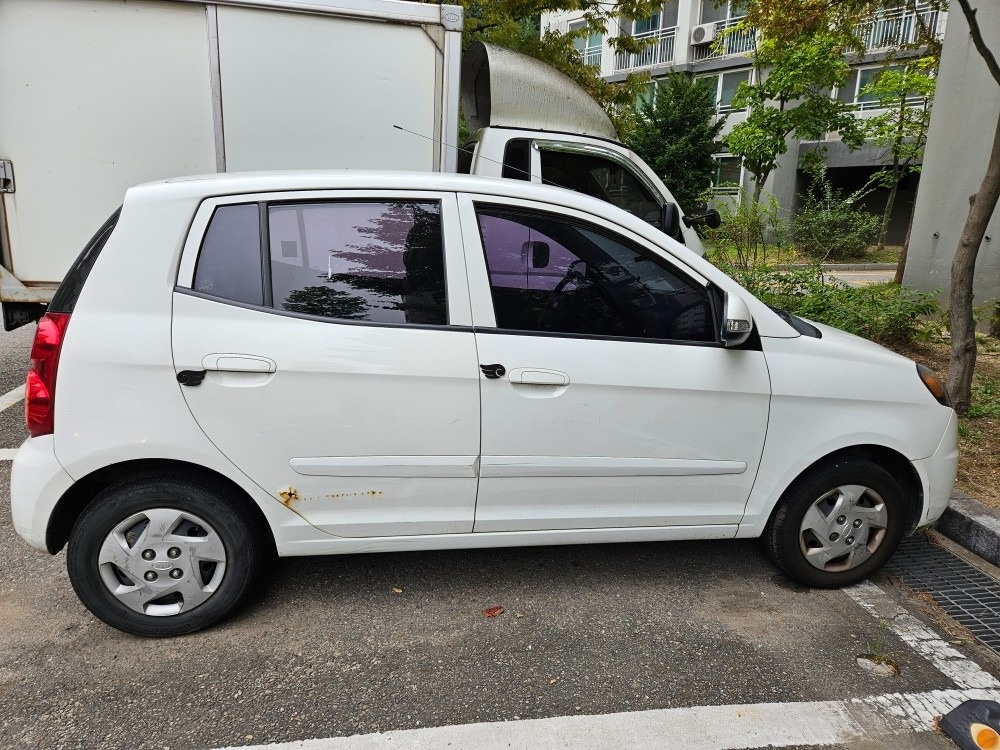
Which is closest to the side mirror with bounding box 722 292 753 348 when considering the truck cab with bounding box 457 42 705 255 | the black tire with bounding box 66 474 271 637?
the black tire with bounding box 66 474 271 637

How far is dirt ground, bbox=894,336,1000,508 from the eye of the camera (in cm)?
415

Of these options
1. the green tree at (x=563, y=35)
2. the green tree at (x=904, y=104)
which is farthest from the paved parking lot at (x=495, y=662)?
the green tree at (x=904, y=104)

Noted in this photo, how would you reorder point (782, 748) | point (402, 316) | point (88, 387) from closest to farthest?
point (782, 748)
point (88, 387)
point (402, 316)

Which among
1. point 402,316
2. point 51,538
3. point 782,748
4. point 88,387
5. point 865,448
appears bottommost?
point 782,748

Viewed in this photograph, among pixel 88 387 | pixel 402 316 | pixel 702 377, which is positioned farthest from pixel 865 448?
pixel 88 387

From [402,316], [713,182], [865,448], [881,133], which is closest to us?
[402,316]

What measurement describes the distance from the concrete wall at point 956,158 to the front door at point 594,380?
681 centimetres

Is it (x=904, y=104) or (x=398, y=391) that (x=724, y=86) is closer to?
(x=904, y=104)

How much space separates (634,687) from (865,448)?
5.07ft

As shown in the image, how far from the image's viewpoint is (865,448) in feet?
10.4

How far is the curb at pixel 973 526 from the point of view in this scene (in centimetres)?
359

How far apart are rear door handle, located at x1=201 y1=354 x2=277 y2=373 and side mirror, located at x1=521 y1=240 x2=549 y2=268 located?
1081 mm

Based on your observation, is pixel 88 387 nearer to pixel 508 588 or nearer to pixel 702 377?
pixel 508 588

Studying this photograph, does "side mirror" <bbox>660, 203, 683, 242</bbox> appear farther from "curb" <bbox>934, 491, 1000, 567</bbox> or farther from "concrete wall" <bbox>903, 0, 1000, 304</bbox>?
"concrete wall" <bbox>903, 0, 1000, 304</bbox>
